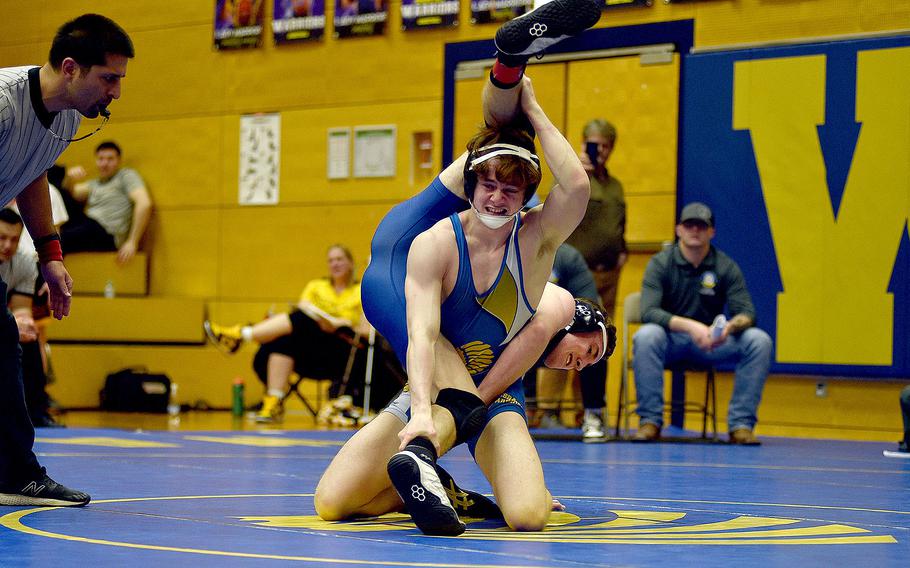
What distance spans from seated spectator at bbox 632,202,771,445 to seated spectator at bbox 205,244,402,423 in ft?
7.04

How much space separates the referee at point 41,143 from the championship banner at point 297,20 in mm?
7275

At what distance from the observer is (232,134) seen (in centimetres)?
1110

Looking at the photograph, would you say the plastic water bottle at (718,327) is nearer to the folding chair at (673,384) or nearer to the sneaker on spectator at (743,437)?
the folding chair at (673,384)

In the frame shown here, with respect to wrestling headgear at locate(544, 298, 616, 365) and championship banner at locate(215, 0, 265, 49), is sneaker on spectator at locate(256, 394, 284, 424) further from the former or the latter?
wrestling headgear at locate(544, 298, 616, 365)

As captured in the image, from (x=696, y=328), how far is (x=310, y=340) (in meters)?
2.85

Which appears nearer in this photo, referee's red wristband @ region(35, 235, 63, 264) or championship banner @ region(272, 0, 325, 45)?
referee's red wristband @ region(35, 235, 63, 264)

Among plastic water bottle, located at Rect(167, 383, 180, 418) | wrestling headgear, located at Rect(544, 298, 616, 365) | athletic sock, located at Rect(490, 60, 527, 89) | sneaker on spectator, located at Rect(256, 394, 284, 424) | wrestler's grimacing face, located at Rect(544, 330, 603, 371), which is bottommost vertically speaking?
plastic water bottle, located at Rect(167, 383, 180, 418)

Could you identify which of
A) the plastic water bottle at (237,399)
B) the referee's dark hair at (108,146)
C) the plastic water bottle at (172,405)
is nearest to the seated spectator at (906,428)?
the plastic water bottle at (237,399)

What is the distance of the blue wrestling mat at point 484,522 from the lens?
272 centimetres

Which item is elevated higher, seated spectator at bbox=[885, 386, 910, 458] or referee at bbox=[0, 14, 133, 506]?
referee at bbox=[0, 14, 133, 506]

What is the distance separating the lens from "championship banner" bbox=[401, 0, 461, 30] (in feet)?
32.8

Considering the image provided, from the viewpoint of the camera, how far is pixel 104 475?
4.64 m

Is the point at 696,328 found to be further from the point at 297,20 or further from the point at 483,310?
the point at 297,20

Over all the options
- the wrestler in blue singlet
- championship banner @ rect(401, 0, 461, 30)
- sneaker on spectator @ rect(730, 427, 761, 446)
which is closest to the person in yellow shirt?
championship banner @ rect(401, 0, 461, 30)
